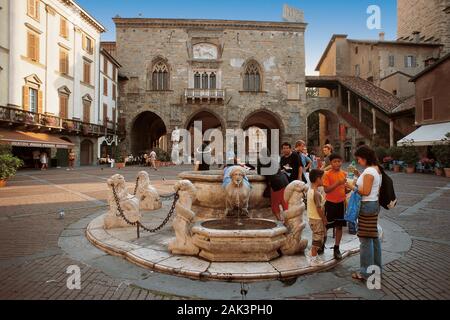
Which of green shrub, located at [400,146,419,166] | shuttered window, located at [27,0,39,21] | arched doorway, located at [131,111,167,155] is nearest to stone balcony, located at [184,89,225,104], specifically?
arched doorway, located at [131,111,167,155]

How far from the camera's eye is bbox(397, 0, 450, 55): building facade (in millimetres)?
29844

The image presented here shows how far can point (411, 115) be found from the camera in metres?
24.6

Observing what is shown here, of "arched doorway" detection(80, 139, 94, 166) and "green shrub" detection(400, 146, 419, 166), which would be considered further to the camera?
"arched doorway" detection(80, 139, 94, 166)

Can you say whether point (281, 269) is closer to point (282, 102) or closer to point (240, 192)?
point (240, 192)

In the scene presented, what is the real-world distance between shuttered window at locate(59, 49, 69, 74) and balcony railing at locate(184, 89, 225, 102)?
10.7m

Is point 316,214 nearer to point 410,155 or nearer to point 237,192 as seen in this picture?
point 237,192

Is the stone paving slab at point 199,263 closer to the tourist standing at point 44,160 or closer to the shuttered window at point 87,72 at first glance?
the tourist standing at point 44,160

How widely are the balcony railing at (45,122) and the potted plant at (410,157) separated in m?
24.6

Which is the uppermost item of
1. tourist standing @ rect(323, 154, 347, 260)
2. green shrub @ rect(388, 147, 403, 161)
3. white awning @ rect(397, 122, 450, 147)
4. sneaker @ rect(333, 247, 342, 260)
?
white awning @ rect(397, 122, 450, 147)

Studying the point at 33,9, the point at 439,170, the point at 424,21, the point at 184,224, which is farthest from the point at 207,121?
the point at 184,224

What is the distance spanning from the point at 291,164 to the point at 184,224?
2.84m

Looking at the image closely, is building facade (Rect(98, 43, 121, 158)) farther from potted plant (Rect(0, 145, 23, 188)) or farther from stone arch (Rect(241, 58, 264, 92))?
potted plant (Rect(0, 145, 23, 188))

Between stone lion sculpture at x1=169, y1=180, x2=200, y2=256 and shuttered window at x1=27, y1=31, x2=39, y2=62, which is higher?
shuttered window at x1=27, y1=31, x2=39, y2=62

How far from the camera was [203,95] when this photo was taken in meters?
29.5
